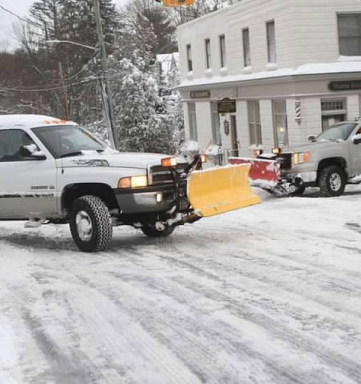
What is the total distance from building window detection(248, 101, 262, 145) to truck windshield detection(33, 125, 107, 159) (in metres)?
18.9

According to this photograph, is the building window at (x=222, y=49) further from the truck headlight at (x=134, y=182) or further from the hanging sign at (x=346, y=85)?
the truck headlight at (x=134, y=182)

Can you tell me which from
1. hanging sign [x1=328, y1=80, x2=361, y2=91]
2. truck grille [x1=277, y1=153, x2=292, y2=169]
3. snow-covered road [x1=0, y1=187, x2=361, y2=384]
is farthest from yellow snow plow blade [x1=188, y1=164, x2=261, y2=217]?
hanging sign [x1=328, y1=80, x2=361, y2=91]

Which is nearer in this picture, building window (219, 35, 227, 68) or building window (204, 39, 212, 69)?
building window (219, 35, 227, 68)

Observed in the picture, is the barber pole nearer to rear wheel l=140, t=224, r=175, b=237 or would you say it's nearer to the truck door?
rear wheel l=140, t=224, r=175, b=237

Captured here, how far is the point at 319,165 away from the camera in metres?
16.1

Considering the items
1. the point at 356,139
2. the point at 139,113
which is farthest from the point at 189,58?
the point at 356,139

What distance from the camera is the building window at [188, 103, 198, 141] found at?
3544 centimetres

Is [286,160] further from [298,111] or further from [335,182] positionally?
[298,111]

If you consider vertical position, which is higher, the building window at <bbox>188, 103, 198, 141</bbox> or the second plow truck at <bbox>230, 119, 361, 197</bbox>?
the building window at <bbox>188, 103, 198, 141</bbox>

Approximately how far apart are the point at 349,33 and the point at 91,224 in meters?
19.4

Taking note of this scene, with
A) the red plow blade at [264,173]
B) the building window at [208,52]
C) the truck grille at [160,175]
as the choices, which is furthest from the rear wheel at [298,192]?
the building window at [208,52]

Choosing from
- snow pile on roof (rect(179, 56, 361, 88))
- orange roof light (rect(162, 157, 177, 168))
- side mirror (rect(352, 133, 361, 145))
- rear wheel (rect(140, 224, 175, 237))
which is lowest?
rear wheel (rect(140, 224, 175, 237))

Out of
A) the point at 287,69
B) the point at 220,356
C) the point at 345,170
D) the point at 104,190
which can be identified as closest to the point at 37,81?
the point at 287,69

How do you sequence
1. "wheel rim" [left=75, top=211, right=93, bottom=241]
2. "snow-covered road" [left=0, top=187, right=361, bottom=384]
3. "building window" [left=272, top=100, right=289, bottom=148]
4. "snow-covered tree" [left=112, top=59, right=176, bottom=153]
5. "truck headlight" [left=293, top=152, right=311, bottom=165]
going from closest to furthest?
"snow-covered road" [left=0, top=187, right=361, bottom=384], "wheel rim" [left=75, top=211, right=93, bottom=241], "truck headlight" [left=293, top=152, right=311, bottom=165], "building window" [left=272, top=100, right=289, bottom=148], "snow-covered tree" [left=112, top=59, right=176, bottom=153]
